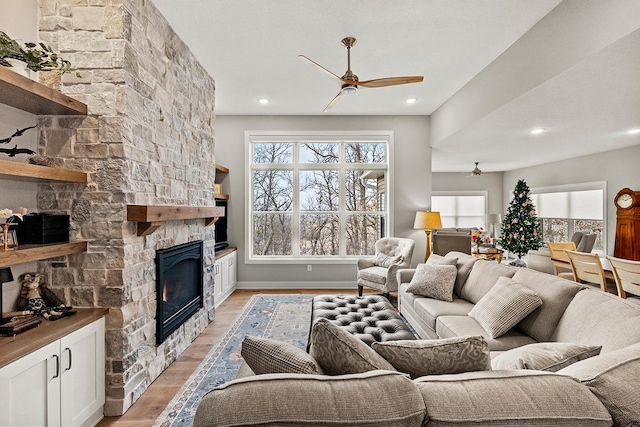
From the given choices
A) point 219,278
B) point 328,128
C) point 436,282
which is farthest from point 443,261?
point 328,128

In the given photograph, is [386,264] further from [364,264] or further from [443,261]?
[443,261]

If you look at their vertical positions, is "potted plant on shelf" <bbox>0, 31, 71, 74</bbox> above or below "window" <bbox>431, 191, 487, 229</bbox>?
above

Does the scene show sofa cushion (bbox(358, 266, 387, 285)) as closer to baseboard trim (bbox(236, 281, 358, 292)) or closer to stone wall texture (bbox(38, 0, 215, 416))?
baseboard trim (bbox(236, 281, 358, 292))

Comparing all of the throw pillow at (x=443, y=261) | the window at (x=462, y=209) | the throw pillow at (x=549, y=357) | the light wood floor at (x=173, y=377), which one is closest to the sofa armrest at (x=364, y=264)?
the throw pillow at (x=443, y=261)

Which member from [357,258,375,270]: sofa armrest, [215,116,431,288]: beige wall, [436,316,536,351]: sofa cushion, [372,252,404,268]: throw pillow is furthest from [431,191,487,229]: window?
[436,316,536,351]: sofa cushion

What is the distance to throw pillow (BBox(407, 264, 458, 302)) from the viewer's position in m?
3.28

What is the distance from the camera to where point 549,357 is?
141cm

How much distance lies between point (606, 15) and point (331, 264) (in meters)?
4.53

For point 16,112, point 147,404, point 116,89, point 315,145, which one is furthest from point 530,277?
point 315,145

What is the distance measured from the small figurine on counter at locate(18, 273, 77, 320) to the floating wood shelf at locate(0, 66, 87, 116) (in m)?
1.06

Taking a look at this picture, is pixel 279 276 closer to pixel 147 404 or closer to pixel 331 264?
pixel 331 264

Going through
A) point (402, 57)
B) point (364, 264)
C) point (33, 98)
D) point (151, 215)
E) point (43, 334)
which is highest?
point (402, 57)

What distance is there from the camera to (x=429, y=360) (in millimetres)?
1280

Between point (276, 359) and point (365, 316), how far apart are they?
181 centimetres
